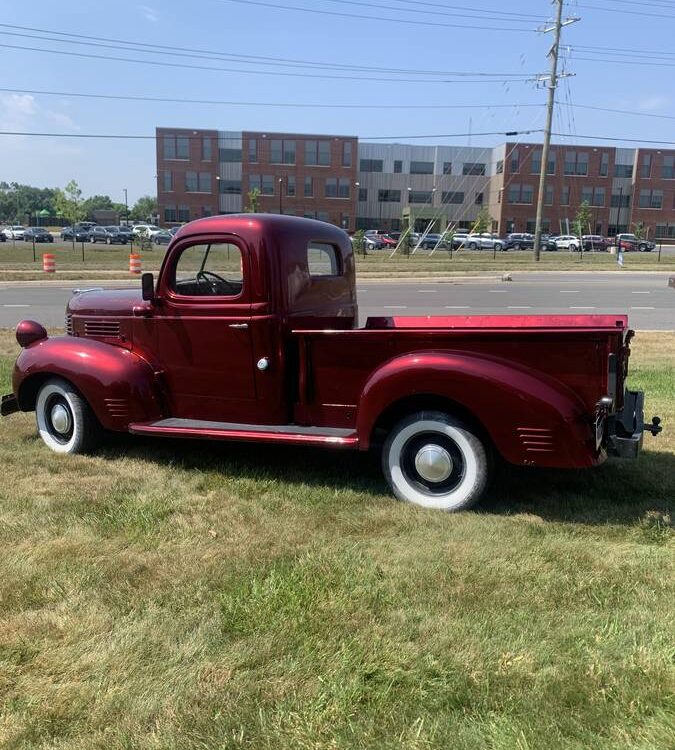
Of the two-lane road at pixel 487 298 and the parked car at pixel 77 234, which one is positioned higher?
the parked car at pixel 77 234

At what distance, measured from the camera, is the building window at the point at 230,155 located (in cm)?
7644

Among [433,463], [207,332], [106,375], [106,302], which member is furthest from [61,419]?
[433,463]

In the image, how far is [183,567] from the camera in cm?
348

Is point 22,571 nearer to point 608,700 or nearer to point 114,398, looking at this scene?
point 114,398

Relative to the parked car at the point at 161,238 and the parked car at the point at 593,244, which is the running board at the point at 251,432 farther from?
Answer: the parked car at the point at 593,244

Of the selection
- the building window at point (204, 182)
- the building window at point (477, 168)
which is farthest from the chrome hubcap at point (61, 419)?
the building window at point (477, 168)

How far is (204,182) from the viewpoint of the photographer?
76.8 metres

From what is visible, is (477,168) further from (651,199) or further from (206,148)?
(206,148)

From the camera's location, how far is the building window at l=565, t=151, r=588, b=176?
78562 mm

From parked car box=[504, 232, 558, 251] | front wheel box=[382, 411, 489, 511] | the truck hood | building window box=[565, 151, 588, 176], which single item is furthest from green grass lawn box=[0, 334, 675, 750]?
building window box=[565, 151, 588, 176]

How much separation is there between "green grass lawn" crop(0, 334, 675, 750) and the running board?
0.35m

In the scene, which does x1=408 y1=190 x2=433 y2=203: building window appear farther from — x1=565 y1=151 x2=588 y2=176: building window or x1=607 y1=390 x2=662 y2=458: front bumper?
x1=607 y1=390 x2=662 y2=458: front bumper

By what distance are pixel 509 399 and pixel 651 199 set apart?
88.0 metres

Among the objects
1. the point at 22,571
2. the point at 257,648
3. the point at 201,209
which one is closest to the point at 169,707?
the point at 257,648
